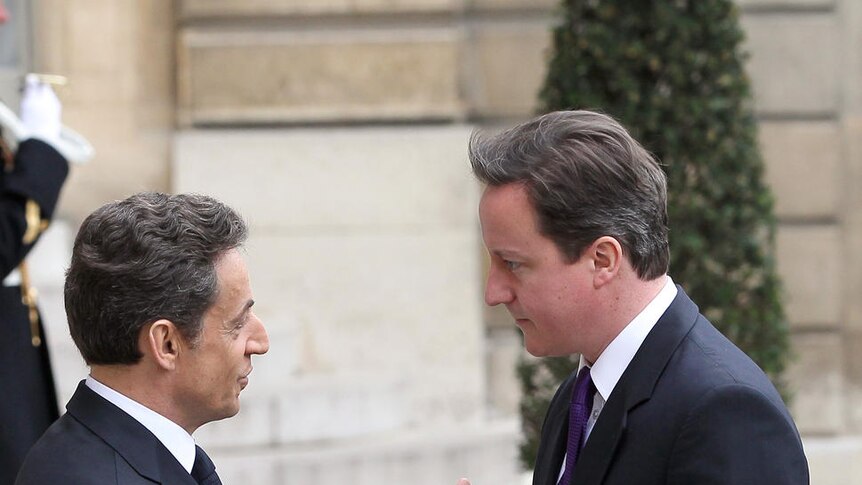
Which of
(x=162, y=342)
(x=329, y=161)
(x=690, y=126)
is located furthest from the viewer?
(x=329, y=161)

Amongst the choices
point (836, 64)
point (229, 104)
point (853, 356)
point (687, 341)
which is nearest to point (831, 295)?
point (853, 356)

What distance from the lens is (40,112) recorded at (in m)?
4.10

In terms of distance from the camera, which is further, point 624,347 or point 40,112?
point 40,112

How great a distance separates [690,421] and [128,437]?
861mm

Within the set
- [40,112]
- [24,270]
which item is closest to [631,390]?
[24,270]

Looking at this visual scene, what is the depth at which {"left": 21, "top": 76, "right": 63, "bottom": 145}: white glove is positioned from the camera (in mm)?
4027

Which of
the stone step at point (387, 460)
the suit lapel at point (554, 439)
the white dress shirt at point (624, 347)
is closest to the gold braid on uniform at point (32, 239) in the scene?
the stone step at point (387, 460)

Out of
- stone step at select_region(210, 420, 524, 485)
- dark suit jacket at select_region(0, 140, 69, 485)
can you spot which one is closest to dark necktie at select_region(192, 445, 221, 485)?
dark suit jacket at select_region(0, 140, 69, 485)

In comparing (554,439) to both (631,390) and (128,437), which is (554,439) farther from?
(128,437)

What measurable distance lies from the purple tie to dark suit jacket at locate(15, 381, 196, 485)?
623mm

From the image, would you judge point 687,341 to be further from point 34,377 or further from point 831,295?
point 831,295

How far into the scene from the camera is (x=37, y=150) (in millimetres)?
3912

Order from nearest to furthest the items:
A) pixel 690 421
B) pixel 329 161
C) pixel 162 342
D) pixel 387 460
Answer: pixel 690 421, pixel 162 342, pixel 387 460, pixel 329 161

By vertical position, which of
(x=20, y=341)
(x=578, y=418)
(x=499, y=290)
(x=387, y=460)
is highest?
(x=499, y=290)
